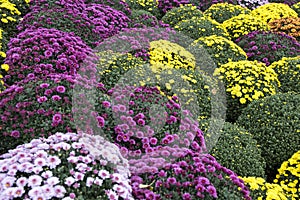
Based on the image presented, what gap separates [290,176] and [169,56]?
239cm

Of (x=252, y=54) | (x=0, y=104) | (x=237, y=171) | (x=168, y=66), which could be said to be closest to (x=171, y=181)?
(x=237, y=171)

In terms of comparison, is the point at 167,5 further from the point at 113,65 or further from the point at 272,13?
the point at 113,65

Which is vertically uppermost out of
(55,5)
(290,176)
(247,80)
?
(55,5)

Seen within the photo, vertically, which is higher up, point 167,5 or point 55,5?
point 55,5

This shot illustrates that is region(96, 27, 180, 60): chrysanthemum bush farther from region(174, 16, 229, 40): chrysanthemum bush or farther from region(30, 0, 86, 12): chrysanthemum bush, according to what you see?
region(174, 16, 229, 40): chrysanthemum bush

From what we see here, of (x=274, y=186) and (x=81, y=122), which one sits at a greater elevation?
(x=81, y=122)

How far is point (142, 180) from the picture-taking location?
3148 mm

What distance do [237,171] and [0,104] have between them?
8.06 feet

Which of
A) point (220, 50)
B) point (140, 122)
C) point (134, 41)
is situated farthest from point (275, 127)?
point (134, 41)

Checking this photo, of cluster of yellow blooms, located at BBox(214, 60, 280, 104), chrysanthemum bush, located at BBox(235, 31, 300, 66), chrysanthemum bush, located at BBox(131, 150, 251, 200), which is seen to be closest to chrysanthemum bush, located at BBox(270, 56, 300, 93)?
cluster of yellow blooms, located at BBox(214, 60, 280, 104)

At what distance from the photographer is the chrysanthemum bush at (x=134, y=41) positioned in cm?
556

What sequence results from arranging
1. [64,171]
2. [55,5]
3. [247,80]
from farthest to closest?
[55,5] → [247,80] → [64,171]

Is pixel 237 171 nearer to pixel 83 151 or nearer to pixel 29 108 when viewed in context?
pixel 83 151

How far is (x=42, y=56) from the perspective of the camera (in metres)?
4.55
